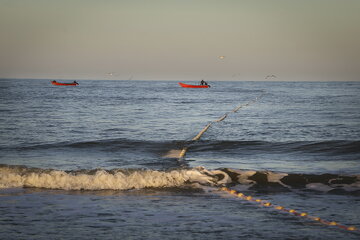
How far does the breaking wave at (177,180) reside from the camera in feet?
33.6

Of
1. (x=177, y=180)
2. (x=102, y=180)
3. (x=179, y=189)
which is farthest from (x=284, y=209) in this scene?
Result: (x=102, y=180)

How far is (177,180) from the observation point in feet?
35.1

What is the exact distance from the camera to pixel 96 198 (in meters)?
9.00

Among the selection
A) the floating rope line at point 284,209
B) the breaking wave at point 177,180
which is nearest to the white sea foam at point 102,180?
the breaking wave at point 177,180

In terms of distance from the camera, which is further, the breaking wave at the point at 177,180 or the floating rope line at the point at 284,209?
the breaking wave at the point at 177,180

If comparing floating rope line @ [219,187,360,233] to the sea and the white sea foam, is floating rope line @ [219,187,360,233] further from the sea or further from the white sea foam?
the white sea foam

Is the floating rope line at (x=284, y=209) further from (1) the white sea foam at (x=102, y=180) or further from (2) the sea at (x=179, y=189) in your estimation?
A: (1) the white sea foam at (x=102, y=180)

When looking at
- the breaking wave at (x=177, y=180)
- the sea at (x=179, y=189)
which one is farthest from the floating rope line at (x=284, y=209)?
the breaking wave at (x=177, y=180)

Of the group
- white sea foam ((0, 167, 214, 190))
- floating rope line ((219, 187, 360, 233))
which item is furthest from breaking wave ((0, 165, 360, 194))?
floating rope line ((219, 187, 360, 233))

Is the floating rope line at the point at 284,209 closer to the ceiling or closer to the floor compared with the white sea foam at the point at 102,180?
closer to the ceiling

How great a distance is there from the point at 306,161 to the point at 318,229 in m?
8.41

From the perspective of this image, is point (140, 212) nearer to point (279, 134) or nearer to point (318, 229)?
point (318, 229)

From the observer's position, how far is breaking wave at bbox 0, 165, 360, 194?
33.6 ft

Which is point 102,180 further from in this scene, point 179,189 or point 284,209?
point 284,209
